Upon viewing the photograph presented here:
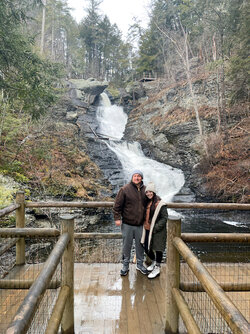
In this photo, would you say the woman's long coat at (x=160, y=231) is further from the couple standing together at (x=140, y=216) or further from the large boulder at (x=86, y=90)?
the large boulder at (x=86, y=90)

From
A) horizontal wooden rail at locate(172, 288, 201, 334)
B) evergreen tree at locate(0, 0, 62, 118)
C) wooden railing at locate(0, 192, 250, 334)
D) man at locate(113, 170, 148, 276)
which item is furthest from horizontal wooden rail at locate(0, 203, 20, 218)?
evergreen tree at locate(0, 0, 62, 118)

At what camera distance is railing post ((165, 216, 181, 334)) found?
2514mm

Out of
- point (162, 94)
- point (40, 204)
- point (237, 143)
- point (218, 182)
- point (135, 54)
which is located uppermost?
point (135, 54)

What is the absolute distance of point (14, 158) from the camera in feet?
37.6

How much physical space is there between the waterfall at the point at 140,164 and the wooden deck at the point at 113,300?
11165 millimetres

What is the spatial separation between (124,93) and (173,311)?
101ft

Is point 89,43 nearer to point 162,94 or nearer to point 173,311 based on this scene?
point 162,94

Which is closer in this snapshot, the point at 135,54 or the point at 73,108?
the point at 73,108

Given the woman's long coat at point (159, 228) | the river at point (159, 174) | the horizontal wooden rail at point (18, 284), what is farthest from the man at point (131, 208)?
the river at point (159, 174)

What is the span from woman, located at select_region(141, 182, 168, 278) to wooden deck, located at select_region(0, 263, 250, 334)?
1.47ft

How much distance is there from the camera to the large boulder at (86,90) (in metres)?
27.1

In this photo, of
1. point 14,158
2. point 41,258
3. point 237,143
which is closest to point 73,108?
point 14,158

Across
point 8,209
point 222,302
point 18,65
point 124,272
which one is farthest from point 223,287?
point 18,65

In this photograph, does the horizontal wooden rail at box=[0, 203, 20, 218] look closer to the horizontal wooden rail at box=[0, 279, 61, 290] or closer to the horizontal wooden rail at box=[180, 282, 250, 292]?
the horizontal wooden rail at box=[0, 279, 61, 290]
